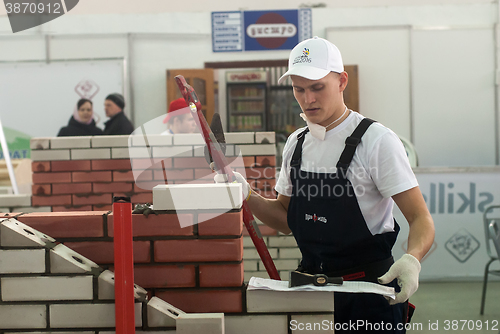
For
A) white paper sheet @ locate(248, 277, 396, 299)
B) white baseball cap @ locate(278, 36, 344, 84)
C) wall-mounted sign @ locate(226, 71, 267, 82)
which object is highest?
wall-mounted sign @ locate(226, 71, 267, 82)

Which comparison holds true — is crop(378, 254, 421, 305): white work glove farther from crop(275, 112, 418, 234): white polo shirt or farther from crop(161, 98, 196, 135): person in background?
crop(161, 98, 196, 135): person in background

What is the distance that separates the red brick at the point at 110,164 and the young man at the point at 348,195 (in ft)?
5.45

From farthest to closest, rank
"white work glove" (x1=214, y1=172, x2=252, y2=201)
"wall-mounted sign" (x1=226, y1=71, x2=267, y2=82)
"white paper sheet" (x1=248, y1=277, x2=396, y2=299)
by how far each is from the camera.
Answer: "wall-mounted sign" (x1=226, y1=71, x2=267, y2=82), "white work glove" (x1=214, y1=172, x2=252, y2=201), "white paper sheet" (x1=248, y1=277, x2=396, y2=299)

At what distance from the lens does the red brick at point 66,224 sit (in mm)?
1393

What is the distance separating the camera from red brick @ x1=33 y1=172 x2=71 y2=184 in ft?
10.00

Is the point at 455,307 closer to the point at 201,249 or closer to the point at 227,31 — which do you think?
the point at 201,249

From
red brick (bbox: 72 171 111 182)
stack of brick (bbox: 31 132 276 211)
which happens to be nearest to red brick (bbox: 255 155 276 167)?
stack of brick (bbox: 31 132 276 211)

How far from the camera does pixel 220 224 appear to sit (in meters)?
1.37

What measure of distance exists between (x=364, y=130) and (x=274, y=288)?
67 centimetres

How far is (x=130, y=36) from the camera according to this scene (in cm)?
698

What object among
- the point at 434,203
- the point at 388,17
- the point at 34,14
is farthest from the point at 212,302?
the point at 34,14

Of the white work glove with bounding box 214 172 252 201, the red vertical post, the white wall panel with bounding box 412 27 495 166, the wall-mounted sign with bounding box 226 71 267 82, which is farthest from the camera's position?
the wall-mounted sign with bounding box 226 71 267 82

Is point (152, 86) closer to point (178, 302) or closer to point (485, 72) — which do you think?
point (485, 72)

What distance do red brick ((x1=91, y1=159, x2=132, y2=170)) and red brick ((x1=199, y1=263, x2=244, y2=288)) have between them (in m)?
1.87
